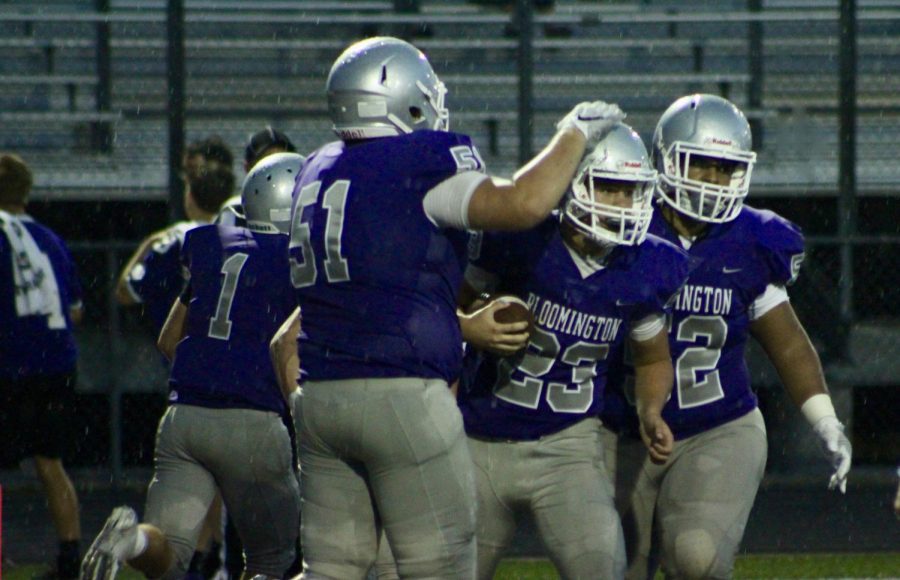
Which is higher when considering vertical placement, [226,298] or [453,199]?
[453,199]

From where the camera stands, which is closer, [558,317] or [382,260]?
[382,260]

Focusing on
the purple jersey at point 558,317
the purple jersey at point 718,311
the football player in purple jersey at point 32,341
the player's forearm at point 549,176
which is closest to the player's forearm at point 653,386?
the purple jersey at point 558,317

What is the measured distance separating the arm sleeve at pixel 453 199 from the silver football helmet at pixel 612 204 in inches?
25.6

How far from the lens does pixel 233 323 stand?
484 centimetres

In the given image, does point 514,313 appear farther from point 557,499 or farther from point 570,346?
point 557,499

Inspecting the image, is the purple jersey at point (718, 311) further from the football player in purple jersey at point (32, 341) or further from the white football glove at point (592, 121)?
the football player in purple jersey at point (32, 341)

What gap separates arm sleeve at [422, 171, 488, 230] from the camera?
341 cm

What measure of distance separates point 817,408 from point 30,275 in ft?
12.4

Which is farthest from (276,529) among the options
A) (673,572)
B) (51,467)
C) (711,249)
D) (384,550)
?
(51,467)

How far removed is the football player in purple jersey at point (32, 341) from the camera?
267 inches

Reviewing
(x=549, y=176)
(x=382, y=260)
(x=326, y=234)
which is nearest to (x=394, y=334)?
(x=382, y=260)

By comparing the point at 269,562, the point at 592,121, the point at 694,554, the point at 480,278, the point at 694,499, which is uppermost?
the point at 592,121

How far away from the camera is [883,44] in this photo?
514 inches

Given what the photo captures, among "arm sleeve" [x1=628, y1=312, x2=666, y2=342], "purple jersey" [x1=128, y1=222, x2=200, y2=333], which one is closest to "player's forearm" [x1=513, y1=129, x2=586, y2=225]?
"arm sleeve" [x1=628, y1=312, x2=666, y2=342]
